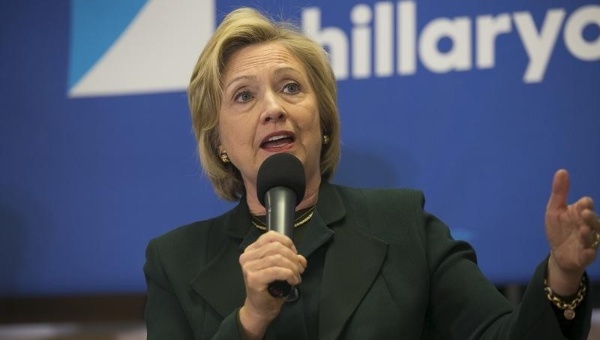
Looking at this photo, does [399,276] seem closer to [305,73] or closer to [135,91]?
[305,73]

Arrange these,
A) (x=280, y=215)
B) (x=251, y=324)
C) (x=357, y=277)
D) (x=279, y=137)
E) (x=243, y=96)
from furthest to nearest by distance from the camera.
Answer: (x=243, y=96)
(x=279, y=137)
(x=357, y=277)
(x=251, y=324)
(x=280, y=215)

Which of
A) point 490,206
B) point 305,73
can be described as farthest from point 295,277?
point 490,206

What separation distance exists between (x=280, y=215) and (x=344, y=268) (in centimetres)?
41

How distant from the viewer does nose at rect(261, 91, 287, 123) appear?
6.80 feet

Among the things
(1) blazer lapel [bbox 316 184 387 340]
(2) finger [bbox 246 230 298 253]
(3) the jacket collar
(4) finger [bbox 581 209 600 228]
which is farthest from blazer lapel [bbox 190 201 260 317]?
(4) finger [bbox 581 209 600 228]

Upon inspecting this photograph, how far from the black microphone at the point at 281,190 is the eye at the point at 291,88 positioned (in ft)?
1.17

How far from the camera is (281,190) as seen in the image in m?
1.73

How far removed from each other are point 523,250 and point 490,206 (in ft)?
0.55

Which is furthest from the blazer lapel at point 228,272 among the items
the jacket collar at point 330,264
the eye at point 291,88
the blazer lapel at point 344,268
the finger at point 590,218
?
the finger at point 590,218

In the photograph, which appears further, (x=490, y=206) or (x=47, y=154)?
(x=47, y=154)

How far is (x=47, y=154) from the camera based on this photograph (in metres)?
3.34

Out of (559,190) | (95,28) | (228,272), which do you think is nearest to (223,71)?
(228,272)

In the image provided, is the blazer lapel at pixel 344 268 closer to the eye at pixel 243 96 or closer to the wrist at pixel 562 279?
the eye at pixel 243 96

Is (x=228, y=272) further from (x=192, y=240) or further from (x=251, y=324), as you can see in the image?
(x=251, y=324)
